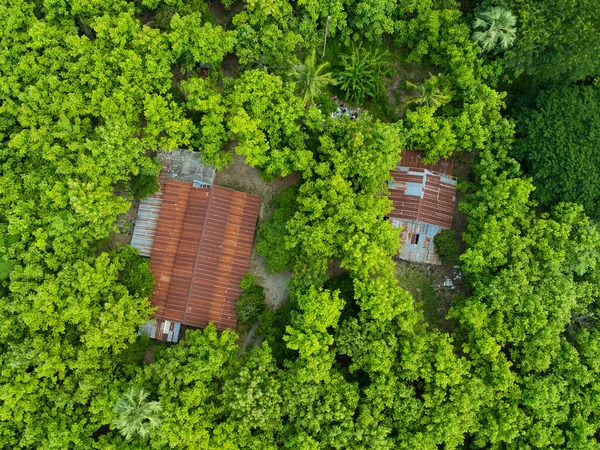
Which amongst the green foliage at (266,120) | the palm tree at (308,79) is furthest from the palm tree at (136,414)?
the palm tree at (308,79)

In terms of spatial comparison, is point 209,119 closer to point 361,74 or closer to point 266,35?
point 266,35

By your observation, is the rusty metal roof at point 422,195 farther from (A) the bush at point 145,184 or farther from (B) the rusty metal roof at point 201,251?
(A) the bush at point 145,184

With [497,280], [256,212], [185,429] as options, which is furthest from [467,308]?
[185,429]

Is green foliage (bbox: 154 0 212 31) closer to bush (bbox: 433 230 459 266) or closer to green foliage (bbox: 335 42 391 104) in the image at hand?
green foliage (bbox: 335 42 391 104)

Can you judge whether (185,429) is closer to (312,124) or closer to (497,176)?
(312,124)

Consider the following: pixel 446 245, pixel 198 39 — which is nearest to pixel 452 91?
pixel 446 245

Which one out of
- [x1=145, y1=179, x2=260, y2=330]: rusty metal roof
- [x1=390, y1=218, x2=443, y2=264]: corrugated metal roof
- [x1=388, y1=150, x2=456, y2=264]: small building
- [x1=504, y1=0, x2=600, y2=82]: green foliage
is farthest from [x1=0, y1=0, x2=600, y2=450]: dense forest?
[x1=390, y1=218, x2=443, y2=264]: corrugated metal roof
